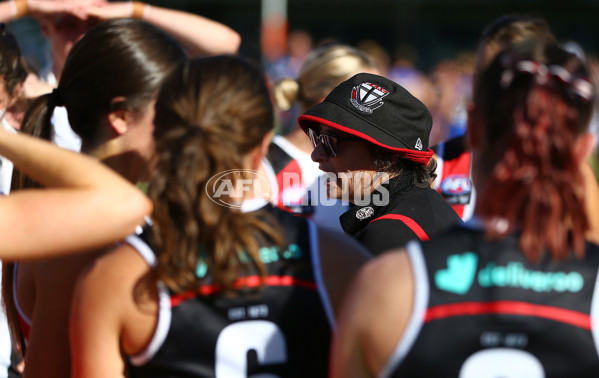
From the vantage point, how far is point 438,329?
158 cm

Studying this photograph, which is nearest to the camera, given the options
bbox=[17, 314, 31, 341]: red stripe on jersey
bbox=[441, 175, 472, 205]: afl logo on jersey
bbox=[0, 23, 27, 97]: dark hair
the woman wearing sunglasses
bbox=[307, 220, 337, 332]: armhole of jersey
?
bbox=[307, 220, 337, 332]: armhole of jersey

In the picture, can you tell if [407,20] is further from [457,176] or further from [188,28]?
[188,28]

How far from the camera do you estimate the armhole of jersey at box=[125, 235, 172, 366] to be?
5.45 ft

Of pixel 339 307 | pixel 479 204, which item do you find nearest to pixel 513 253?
pixel 479 204

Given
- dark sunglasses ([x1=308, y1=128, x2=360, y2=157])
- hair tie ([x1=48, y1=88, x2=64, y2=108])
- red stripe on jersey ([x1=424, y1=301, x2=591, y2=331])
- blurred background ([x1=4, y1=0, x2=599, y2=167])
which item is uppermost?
red stripe on jersey ([x1=424, y1=301, x2=591, y2=331])

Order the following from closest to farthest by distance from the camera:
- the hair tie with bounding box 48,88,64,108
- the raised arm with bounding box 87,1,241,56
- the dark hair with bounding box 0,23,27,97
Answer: the hair tie with bounding box 48,88,64,108 < the dark hair with bounding box 0,23,27,97 < the raised arm with bounding box 87,1,241,56

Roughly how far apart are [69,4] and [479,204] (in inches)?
103

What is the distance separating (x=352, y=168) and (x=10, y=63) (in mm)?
1638

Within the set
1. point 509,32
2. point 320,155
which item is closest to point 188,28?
point 320,155

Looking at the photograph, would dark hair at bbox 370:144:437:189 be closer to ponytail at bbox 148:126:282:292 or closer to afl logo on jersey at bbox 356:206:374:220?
afl logo on jersey at bbox 356:206:374:220

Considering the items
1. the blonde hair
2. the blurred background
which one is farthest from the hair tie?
the blurred background

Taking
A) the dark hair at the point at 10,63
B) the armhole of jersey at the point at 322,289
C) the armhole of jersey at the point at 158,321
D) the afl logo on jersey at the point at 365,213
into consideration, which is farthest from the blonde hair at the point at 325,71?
the armhole of jersey at the point at 158,321

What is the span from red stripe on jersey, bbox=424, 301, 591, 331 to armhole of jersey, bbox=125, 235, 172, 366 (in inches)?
24.6

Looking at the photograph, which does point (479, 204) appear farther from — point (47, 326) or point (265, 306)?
point (47, 326)
